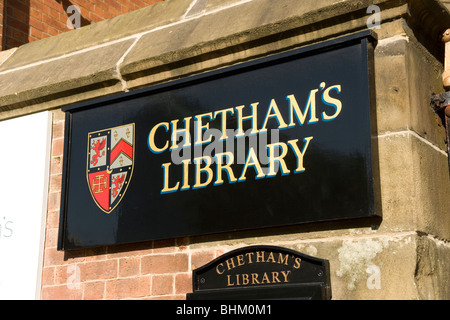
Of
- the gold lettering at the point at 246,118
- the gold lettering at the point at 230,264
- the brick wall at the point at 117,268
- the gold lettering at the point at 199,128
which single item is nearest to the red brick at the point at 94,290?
the brick wall at the point at 117,268

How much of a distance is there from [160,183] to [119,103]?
746 millimetres

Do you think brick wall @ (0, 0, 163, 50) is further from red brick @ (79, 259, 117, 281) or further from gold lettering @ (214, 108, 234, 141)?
gold lettering @ (214, 108, 234, 141)

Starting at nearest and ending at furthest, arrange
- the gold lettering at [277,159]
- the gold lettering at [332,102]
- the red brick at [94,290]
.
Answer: the gold lettering at [332,102], the gold lettering at [277,159], the red brick at [94,290]

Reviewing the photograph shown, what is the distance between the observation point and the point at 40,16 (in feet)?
24.0

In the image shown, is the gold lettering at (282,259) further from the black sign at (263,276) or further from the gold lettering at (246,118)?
the gold lettering at (246,118)

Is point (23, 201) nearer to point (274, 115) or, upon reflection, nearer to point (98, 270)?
point (98, 270)

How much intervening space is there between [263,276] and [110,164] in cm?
148

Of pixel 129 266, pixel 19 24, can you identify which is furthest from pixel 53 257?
pixel 19 24

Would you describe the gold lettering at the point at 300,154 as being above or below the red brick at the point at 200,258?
above

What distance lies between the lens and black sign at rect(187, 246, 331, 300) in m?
3.76

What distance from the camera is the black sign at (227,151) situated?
12.8 feet

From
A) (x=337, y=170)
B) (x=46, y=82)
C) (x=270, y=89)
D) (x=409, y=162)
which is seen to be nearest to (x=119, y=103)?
(x=46, y=82)

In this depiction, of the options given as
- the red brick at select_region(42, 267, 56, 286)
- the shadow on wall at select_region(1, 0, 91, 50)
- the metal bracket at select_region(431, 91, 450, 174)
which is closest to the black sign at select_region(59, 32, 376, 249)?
the red brick at select_region(42, 267, 56, 286)

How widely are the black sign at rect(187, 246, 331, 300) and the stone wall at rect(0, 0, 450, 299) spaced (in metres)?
0.08
